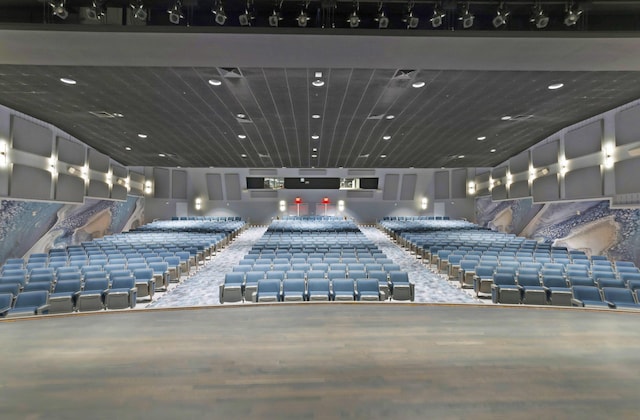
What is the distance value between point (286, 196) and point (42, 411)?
26.6 metres

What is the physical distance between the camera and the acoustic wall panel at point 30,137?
1008cm

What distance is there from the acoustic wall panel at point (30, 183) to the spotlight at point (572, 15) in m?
14.6

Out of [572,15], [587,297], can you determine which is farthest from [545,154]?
[572,15]

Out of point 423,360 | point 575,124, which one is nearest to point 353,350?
point 423,360

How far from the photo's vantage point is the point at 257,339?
3.48 meters

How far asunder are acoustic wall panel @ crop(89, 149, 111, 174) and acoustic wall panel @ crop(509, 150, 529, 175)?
858 inches

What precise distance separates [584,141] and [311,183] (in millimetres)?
19840

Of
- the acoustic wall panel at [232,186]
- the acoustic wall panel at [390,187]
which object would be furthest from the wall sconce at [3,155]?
the acoustic wall panel at [390,187]

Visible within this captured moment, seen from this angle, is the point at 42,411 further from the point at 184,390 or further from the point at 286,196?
the point at 286,196

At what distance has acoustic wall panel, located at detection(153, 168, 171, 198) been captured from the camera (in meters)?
24.0

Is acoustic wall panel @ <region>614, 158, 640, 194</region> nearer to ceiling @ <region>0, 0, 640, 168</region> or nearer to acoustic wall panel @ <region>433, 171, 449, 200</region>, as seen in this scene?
ceiling @ <region>0, 0, 640, 168</region>

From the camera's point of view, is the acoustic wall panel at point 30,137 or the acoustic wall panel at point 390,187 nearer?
the acoustic wall panel at point 30,137

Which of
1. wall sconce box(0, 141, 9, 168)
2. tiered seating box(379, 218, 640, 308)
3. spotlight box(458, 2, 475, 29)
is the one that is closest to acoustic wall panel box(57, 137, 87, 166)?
wall sconce box(0, 141, 9, 168)

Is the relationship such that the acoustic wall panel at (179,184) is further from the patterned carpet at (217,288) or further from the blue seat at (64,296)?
the blue seat at (64,296)
